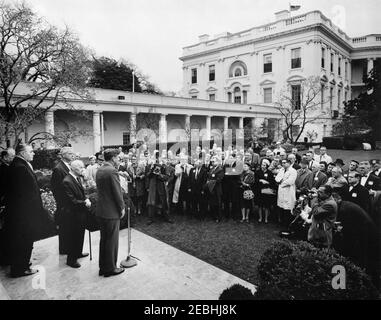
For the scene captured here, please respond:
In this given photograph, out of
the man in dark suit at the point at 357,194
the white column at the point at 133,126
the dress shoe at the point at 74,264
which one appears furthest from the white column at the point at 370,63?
the dress shoe at the point at 74,264

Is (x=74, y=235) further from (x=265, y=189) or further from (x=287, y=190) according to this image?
(x=287, y=190)

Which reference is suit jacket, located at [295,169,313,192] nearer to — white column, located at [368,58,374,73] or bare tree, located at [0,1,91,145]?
bare tree, located at [0,1,91,145]

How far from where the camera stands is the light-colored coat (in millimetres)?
6676

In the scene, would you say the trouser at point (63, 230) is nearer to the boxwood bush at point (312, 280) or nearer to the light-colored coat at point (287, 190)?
the boxwood bush at point (312, 280)

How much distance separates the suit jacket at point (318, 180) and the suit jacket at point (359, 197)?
1.56m

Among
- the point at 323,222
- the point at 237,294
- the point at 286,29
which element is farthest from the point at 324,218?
the point at 286,29

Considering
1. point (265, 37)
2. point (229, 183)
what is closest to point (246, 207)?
point (229, 183)

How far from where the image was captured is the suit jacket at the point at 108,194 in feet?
14.1

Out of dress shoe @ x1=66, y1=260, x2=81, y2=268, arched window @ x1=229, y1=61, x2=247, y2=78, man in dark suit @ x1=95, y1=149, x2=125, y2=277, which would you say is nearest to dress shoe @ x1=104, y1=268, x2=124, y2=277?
man in dark suit @ x1=95, y1=149, x2=125, y2=277

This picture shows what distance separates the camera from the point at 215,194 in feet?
25.1

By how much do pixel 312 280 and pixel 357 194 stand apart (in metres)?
3.06

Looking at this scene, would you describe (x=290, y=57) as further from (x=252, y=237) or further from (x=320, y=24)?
(x=252, y=237)
